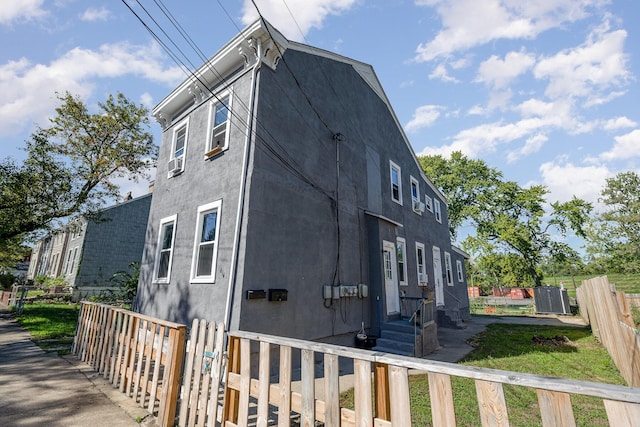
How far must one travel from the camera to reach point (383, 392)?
2285mm

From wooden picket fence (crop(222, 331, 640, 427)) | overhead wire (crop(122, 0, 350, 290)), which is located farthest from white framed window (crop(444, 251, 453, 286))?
wooden picket fence (crop(222, 331, 640, 427))

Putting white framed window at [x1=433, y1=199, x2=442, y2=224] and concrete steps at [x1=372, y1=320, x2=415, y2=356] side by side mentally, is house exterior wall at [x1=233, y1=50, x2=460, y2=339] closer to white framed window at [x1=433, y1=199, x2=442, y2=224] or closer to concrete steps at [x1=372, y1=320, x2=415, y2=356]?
concrete steps at [x1=372, y1=320, x2=415, y2=356]

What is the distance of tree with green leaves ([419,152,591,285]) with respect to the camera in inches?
1272

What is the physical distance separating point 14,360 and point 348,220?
9072mm

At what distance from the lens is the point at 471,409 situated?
4742 millimetres

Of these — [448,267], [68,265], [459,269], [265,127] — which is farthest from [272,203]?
[68,265]

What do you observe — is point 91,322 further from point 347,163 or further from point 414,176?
point 414,176

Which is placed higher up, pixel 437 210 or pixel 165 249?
pixel 437 210

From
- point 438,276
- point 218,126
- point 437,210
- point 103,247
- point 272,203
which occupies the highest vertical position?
point 437,210

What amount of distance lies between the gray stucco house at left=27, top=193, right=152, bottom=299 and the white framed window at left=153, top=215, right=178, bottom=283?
1256 cm

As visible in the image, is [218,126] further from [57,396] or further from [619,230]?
[619,230]

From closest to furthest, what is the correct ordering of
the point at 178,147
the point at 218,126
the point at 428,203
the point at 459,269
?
the point at 218,126, the point at 178,147, the point at 428,203, the point at 459,269

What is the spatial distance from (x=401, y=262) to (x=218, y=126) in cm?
867

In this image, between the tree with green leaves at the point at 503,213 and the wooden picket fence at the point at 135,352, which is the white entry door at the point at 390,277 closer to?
the wooden picket fence at the point at 135,352
